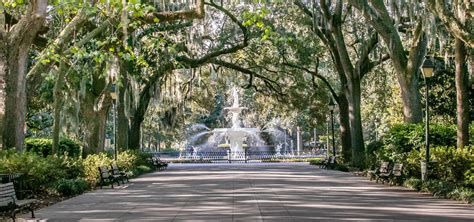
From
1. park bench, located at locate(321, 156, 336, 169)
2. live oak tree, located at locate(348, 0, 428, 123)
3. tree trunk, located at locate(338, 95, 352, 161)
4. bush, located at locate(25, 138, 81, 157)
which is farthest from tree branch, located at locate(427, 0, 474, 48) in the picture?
bush, located at locate(25, 138, 81, 157)

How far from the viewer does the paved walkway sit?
11.7m

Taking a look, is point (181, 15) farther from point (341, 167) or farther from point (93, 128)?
point (341, 167)

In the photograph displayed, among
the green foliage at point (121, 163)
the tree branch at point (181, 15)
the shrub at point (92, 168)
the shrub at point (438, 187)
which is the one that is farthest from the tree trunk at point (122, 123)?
the shrub at point (438, 187)

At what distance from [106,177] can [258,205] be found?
7.61m

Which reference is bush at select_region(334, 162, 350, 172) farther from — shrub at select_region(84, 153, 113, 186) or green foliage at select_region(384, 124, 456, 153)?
shrub at select_region(84, 153, 113, 186)

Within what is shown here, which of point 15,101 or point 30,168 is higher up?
point 15,101

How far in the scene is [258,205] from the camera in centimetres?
1366

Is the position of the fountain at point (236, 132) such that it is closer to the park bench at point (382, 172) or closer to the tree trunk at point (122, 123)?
the tree trunk at point (122, 123)

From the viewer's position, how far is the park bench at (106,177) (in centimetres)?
1953

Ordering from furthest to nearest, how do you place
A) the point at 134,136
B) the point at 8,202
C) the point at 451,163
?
the point at 134,136 < the point at 451,163 < the point at 8,202

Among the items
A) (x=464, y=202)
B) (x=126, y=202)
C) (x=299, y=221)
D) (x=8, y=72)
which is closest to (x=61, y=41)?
(x=8, y=72)

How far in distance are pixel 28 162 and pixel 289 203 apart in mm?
6374

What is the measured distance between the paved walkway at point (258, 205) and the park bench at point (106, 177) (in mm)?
763

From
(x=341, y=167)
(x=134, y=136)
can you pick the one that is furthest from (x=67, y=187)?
(x=134, y=136)
